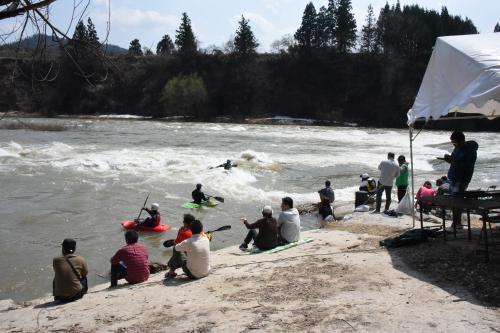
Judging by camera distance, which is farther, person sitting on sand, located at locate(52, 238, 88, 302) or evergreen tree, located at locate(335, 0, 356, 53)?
evergreen tree, located at locate(335, 0, 356, 53)

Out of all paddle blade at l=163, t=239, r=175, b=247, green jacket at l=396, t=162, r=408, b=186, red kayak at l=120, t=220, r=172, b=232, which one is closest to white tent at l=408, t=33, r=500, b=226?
green jacket at l=396, t=162, r=408, b=186

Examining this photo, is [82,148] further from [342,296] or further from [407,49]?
[407,49]

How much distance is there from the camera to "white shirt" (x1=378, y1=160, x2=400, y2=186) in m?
11.5

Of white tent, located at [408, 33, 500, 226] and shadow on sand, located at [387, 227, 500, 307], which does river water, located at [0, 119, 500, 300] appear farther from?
white tent, located at [408, 33, 500, 226]

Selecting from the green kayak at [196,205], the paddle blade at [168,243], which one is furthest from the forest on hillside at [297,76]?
the paddle blade at [168,243]

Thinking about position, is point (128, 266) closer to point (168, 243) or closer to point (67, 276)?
point (67, 276)

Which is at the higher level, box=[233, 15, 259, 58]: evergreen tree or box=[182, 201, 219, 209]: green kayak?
box=[233, 15, 259, 58]: evergreen tree

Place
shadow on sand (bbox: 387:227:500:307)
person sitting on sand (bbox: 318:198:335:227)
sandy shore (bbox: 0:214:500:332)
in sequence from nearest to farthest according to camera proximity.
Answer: sandy shore (bbox: 0:214:500:332) < shadow on sand (bbox: 387:227:500:307) < person sitting on sand (bbox: 318:198:335:227)

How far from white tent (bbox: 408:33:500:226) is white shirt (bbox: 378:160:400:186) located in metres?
2.91

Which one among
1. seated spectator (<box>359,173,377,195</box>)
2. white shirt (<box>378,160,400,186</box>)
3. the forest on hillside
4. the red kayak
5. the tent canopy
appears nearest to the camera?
the tent canopy

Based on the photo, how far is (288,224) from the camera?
9.36m

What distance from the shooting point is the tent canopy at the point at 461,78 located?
20.4 ft

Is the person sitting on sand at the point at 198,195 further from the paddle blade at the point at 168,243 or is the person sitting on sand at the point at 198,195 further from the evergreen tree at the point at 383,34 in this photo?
the evergreen tree at the point at 383,34

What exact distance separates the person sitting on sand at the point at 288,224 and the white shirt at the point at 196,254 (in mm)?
2359
